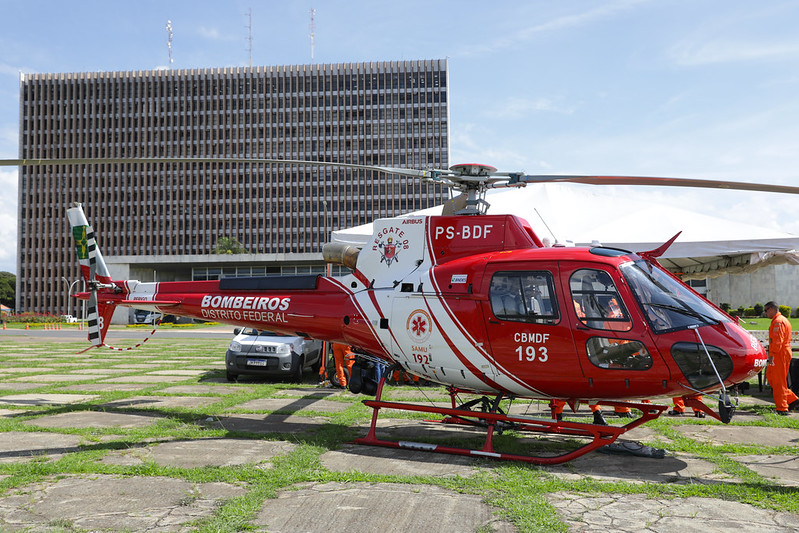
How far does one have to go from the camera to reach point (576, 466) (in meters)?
6.18

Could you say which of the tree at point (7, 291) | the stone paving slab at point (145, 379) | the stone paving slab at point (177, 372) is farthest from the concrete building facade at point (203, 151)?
the stone paving slab at point (145, 379)

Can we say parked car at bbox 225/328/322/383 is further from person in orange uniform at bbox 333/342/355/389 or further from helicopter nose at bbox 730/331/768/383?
helicopter nose at bbox 730/331/768/383

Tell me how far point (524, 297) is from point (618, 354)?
3.88ft

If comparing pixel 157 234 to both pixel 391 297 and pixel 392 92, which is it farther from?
pixel 391 297

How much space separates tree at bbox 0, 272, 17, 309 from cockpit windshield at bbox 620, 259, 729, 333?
140m

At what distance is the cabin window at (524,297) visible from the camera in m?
6.38

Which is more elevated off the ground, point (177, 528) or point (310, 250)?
point (310, 250)

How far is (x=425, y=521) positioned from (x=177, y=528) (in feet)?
6.19

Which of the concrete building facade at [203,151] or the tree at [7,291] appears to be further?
the tree at [7,291]

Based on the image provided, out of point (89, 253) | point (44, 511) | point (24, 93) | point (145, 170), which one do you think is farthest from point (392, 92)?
point (44, 511)

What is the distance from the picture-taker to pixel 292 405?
383 inches

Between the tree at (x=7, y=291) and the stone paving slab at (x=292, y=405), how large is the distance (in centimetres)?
13373

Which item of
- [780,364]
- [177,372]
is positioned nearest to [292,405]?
[177,372]

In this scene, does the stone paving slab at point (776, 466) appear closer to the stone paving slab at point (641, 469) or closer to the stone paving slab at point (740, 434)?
the stone paving slab at point (641, 469)
